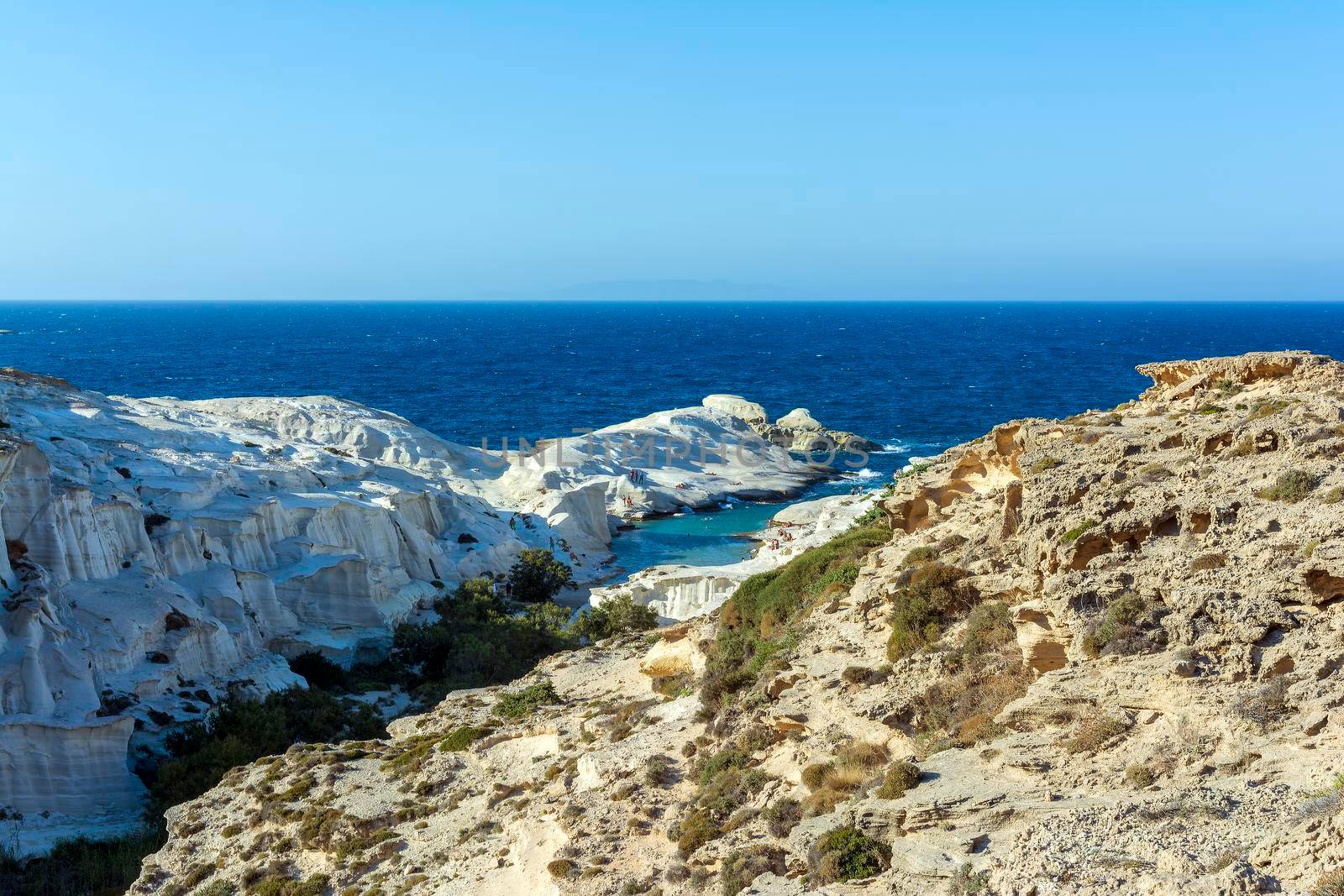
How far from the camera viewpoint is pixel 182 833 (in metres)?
24.4

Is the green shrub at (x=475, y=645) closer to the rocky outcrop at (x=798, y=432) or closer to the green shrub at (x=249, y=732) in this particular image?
the green shrub at (x=249, y=732)

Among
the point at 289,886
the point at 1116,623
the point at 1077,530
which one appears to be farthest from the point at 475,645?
the point at 1116,623

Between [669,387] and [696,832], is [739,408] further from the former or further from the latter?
[696,832]

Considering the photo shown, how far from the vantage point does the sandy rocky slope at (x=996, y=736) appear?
1279 centimetres

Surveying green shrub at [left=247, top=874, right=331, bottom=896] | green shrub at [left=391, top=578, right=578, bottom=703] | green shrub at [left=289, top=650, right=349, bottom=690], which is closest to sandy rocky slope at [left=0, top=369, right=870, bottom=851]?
green shrub at [left=289, top=650, right=349, bottom=690]

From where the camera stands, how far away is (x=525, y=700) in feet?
97.7

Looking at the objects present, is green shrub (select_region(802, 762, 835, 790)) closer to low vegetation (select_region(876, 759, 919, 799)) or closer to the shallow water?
low vegetation (select_region(876, 759, 919, 799))

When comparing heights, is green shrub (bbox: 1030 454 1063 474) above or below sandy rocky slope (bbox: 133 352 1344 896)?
above

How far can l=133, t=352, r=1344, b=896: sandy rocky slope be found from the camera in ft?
42.0

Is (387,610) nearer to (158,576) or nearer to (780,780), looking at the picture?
(158,576)

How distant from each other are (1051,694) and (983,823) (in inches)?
129

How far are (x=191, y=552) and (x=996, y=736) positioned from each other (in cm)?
3715

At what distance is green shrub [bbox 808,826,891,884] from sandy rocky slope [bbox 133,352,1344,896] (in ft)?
0.16

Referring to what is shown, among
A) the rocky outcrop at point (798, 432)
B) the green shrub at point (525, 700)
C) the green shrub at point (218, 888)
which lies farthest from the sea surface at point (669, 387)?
the green shrub at point (218, 888)
